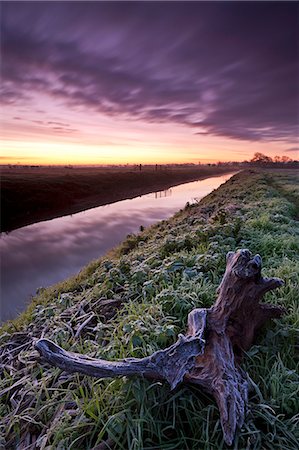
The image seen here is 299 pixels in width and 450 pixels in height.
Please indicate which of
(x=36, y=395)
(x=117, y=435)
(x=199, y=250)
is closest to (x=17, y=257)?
(x=199, y=250)

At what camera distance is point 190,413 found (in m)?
2.62

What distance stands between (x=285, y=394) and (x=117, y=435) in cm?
141

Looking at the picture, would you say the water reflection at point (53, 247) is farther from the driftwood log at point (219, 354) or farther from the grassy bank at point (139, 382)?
the driftwood log at point (219, 354)

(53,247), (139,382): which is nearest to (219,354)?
(139,382)

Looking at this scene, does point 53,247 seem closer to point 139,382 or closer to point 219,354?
point 139,382

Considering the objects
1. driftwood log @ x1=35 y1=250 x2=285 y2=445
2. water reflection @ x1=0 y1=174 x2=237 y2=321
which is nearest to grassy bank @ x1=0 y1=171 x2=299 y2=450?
driftwood log @ x1=35 y1=250 x2=285 y2=445

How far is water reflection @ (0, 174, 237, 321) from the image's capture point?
11.6 meters

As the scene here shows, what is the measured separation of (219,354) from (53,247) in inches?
600

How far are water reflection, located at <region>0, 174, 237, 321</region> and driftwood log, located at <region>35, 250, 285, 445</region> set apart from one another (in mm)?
6036

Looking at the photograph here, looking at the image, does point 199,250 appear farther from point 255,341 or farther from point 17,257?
point 17,257

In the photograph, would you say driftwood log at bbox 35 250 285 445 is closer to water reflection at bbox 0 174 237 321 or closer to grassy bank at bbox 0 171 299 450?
grassy bank at bbox 0 171 299 450

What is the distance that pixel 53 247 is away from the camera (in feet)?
55.7

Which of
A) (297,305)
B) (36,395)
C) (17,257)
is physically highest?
(297,305)

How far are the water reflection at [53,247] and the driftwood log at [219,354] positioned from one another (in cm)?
604
